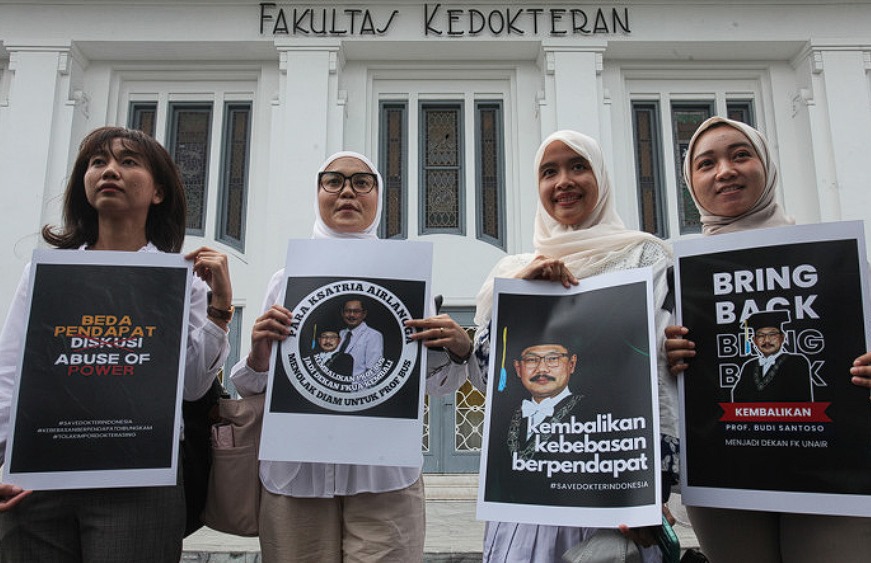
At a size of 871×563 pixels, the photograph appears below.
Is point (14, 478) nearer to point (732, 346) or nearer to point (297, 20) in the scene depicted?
point (732, 346)

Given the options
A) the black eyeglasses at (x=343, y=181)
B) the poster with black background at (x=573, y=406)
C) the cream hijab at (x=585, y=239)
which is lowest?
the poster with black background at (x=573, y=406)

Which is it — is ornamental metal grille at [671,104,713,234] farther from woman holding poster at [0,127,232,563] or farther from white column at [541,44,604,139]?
woman holding poster at [0,127,232,563]

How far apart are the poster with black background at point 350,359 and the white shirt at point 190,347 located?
19 cm

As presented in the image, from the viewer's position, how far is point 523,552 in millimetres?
1740

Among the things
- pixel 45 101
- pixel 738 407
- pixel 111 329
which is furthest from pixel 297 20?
pixel 738 407

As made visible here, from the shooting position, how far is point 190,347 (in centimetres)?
Answer: 192

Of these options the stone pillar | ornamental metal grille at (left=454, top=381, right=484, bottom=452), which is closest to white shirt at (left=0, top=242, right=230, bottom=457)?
ornamental metal grille at (left=454, top=381, right=484, bottom=452)

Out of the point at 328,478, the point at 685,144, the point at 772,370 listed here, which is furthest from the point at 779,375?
the point at 685,144

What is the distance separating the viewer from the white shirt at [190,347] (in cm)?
178

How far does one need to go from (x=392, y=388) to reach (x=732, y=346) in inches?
36.6

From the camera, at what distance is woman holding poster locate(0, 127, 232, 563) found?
164 centimetres

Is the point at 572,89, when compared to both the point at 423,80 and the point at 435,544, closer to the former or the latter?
the point at 423,80

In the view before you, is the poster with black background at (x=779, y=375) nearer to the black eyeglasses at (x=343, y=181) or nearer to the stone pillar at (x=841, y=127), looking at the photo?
the black eyeglasses at (x=343, y=181)

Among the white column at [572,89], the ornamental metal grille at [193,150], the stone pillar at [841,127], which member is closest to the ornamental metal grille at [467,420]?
the white column at [572,89]
